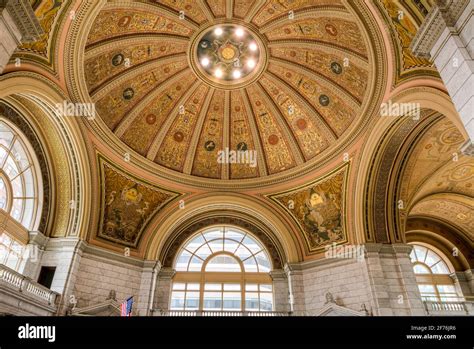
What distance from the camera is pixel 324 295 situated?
14.7 m

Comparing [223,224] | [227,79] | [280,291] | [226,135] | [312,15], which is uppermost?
[227,79]

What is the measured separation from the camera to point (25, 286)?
10414 mm

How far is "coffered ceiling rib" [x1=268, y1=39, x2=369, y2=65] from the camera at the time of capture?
13.8 metres

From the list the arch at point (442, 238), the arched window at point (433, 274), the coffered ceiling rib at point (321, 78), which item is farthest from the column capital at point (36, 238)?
the arched window at point (433, 274)

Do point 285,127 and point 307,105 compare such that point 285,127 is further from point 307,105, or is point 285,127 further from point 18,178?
point 18,178

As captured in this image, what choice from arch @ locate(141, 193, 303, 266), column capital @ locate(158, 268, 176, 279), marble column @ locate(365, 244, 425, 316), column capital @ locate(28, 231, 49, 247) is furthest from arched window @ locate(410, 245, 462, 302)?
column capital @ locate(28, 231, 49, 247)

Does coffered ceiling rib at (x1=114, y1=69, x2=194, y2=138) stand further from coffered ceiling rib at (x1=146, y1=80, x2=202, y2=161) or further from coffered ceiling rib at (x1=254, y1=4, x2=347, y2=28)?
coffered ceiling rib at (x1=254, y1=4, x2=347, y2=28)

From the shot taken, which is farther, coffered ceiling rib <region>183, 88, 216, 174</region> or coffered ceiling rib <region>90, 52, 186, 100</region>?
coffered ceiling rib <region>183, 88, 216, 174</region>

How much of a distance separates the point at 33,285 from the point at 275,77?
13762 millimetres

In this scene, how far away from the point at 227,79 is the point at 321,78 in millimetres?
4756

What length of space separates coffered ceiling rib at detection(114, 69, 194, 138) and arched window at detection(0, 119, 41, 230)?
4.11 metres

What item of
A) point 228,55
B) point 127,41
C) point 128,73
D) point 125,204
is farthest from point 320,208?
point 127,41

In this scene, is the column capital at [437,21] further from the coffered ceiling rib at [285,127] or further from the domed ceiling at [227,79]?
the coffered ceiling rib at [285,127]

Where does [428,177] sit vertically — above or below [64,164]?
above
